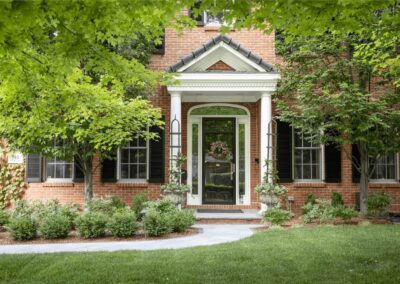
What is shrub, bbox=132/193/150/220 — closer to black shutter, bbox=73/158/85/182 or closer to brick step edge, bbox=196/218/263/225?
brick step edge, bbox=196/218/263/225

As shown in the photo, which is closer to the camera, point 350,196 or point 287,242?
point 287,242

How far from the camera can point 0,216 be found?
8562 mm

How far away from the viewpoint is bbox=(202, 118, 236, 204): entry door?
11.8 metres

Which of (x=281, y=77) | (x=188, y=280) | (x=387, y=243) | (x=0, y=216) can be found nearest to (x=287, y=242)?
(x=387, y=243)

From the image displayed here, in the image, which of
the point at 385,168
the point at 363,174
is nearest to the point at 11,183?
the point at 363,174

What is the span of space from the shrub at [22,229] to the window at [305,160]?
7056mm

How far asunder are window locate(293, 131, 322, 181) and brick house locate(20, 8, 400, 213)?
28 millimetres

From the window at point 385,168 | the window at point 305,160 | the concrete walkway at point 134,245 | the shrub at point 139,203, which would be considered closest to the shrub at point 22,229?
the concrete walkway at point 134,245

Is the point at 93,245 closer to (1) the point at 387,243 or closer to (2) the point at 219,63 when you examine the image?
(1) the point at 387,243

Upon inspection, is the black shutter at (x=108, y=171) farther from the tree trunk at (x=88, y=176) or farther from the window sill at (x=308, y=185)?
the window sill at (x=308, y=185)

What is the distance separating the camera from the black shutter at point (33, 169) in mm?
11297

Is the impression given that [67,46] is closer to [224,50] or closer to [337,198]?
[224,50]

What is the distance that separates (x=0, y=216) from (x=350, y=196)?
8.85 meters

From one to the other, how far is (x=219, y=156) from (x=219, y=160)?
0.12 meters
